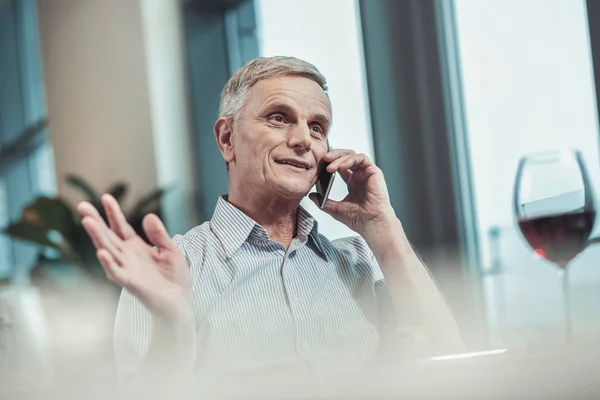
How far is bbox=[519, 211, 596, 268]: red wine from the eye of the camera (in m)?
0.63

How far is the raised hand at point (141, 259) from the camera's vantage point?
414 millimetres

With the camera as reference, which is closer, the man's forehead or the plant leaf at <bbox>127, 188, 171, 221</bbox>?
→ the man's forehead

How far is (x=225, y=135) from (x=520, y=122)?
2.12 ft

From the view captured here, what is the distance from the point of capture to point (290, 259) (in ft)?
2.19

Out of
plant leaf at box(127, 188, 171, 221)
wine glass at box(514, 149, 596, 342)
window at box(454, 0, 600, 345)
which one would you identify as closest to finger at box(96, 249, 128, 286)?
wine glass at box(514, 149, 596, 342)

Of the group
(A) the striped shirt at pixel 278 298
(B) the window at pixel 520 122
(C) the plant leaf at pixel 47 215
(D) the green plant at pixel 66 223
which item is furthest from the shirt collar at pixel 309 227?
(C) the plant leaf at pixel 47 215

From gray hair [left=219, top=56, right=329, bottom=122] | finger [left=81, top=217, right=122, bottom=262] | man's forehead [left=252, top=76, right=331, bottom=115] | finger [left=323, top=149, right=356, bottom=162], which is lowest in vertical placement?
finger [left=81, top=217, right=122, bottom=262]

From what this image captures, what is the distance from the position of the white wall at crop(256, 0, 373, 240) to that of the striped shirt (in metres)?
0.15

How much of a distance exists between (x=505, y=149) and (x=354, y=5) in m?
0.34

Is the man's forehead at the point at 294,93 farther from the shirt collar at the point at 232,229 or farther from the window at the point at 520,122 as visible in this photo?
the window at the point at 520,122

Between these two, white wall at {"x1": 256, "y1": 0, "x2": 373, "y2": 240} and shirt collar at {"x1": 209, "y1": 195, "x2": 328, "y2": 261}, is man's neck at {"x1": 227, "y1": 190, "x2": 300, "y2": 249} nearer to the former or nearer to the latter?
shirt collar at {"x1": 209, "y1": 195, "x2": 328, "y2": 261}

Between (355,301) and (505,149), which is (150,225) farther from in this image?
(505,149)

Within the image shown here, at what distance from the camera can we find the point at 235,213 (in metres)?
0.65

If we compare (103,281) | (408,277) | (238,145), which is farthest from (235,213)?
(103,281)
